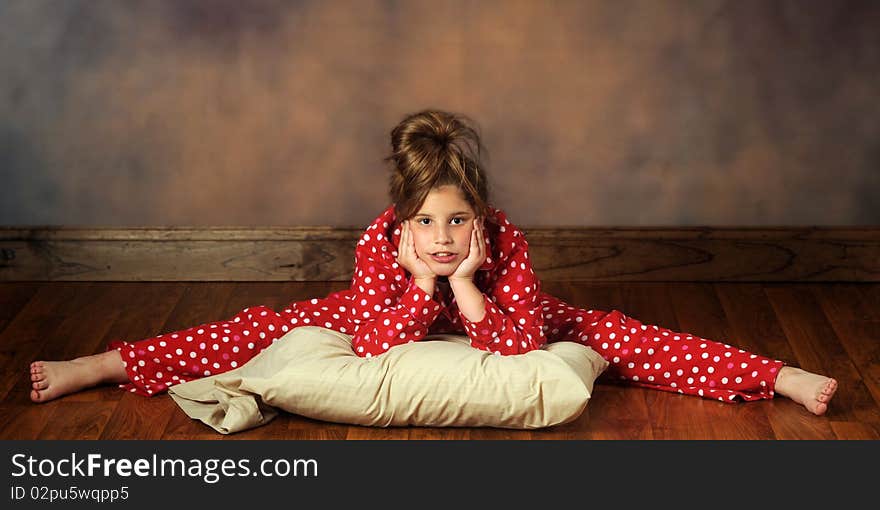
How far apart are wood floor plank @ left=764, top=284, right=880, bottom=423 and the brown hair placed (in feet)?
2.24

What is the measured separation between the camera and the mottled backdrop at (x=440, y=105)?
9.09 feet

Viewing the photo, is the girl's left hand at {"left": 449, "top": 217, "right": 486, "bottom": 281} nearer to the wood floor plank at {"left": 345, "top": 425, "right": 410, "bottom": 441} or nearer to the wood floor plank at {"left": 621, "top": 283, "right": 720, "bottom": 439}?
the wood floor plank at {"left": 345, "top": 425, "right": 410, "bottom": 441}

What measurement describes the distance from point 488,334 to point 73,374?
0.71 m

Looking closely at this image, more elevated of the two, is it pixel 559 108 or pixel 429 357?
pixel 559 108

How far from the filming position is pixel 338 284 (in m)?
2.91

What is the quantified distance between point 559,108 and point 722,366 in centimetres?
76

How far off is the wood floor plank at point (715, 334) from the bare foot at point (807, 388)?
0.06 m

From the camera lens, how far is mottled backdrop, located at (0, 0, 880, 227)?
9.09 ft

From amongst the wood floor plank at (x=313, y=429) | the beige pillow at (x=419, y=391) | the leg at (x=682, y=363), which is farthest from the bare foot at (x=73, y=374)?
the leg at (x=682, y=363)

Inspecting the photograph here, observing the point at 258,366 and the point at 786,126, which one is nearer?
the point at 258,366

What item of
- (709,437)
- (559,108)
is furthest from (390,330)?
(559,108)

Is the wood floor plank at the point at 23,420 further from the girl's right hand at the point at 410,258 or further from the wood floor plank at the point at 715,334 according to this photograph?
the wood floor plank at the point at 715,334

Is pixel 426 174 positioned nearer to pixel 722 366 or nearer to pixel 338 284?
pixel 722 366
